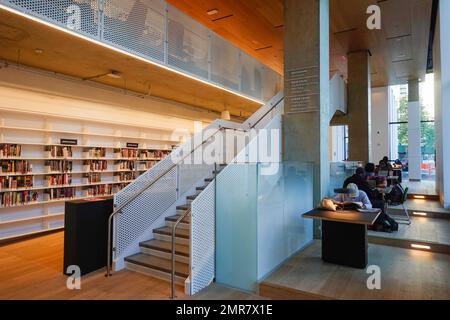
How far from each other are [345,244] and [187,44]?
4960mm

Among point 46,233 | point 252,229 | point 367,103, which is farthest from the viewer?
point 367,103

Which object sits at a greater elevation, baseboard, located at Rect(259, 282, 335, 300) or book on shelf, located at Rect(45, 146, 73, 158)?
book on shelf, located at Rect(45, 146, 73, 158)

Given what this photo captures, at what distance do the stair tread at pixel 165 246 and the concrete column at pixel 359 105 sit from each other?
23.1ft

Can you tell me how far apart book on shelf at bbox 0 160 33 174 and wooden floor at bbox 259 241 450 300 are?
213 inches

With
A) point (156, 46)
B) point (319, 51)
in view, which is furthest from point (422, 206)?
point (156, 46)

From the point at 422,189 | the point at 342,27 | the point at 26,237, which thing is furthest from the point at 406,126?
the point at 26,237

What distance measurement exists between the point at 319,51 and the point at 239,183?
10.4 ft

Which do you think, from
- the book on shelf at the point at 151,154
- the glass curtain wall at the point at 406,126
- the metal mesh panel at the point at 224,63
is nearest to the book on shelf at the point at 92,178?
the book on shelf at the point at 151,154

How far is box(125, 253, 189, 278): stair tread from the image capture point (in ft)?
13.0

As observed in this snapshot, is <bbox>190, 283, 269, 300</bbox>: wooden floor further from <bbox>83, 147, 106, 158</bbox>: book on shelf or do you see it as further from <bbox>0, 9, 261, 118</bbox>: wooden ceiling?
<bbox>83, 147, 106, 158</bbox>: book on shelf

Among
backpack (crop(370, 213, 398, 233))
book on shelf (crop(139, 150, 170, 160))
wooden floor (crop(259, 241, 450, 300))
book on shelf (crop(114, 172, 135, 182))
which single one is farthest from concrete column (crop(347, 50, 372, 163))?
book on shelf (crop(114, 172, 135, 182))

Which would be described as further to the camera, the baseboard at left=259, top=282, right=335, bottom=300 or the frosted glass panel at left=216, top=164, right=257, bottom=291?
the frosted glass panel at left=216, top=164, right=257, bottom=291
